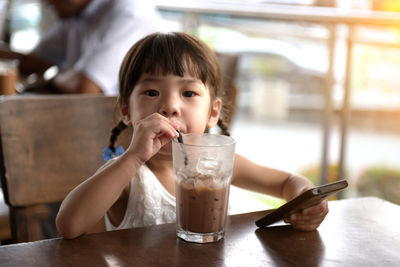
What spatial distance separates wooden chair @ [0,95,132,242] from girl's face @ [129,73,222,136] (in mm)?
357

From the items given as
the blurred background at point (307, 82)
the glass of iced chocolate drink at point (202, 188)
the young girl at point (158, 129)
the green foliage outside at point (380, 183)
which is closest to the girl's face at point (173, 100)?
the young girl at point (158, 129)

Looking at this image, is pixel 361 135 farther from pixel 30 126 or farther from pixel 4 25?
pixel 30 126

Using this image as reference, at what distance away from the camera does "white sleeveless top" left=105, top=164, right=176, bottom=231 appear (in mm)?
1242

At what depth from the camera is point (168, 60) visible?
4.13ft

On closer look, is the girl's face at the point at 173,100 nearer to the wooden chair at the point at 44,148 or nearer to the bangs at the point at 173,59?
the bangs at the point at 173,59

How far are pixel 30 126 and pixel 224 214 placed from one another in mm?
813

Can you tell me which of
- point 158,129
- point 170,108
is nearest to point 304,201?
point 158,129

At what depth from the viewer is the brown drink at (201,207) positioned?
89 centimetres

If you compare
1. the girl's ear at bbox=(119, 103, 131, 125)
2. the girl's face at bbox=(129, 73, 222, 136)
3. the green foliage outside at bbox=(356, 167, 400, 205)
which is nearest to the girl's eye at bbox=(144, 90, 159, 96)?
the girl's face at bbox=(129, 73, 222, 136)

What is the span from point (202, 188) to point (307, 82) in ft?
15.0

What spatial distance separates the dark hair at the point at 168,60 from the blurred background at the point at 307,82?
1.52ft

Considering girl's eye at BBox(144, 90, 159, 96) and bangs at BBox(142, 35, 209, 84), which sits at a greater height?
bangs at BBox(142, 35, 209, 84)

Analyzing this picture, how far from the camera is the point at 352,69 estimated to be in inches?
94.9

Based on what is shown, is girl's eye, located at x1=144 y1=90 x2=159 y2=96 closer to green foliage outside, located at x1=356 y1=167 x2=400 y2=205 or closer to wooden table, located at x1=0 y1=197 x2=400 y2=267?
wooden table, located at x1=0 y1=197 x2=400 y2=267
